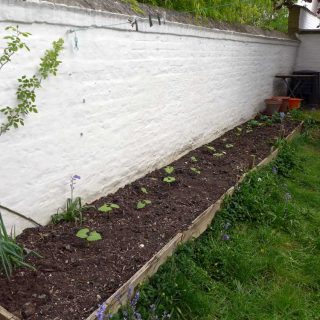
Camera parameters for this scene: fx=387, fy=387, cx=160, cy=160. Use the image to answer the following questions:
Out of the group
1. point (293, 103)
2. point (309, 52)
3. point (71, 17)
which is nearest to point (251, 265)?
point (71, 17)

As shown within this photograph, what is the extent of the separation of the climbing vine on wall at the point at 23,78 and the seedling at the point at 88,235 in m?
1.01

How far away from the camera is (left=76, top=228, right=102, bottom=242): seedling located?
3158 millimetres

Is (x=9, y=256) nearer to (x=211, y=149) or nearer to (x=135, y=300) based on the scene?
(x=135, y=300)

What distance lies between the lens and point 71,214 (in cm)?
347

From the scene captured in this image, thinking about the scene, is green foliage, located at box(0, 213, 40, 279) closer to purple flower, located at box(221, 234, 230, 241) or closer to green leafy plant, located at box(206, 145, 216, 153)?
purple flower, located at box(221, 234, 230, 241)

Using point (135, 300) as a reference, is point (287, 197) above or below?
below

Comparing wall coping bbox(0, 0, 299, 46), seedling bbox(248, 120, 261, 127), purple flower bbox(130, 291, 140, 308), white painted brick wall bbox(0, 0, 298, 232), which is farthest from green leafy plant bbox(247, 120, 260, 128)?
purple flower bbox(130, 291, 140, 308)

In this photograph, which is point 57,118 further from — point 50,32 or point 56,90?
point 50,32

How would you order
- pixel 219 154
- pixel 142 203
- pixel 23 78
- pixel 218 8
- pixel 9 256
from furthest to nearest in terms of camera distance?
pixel 218 8 < pixel 219 154 < pixel 142 203 < pixel 23 78 < pixel 9 256

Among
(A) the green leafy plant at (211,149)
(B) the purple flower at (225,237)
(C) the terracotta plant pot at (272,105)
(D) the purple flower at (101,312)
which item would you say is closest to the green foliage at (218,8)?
(C) the terracotta plant pot at (272,105)

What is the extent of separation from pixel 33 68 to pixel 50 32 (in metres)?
0.32

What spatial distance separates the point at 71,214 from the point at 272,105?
670cm

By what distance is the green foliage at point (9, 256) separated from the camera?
2.59 metres

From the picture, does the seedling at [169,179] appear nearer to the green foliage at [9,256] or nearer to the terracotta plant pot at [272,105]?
the green foliage at [9,256]
